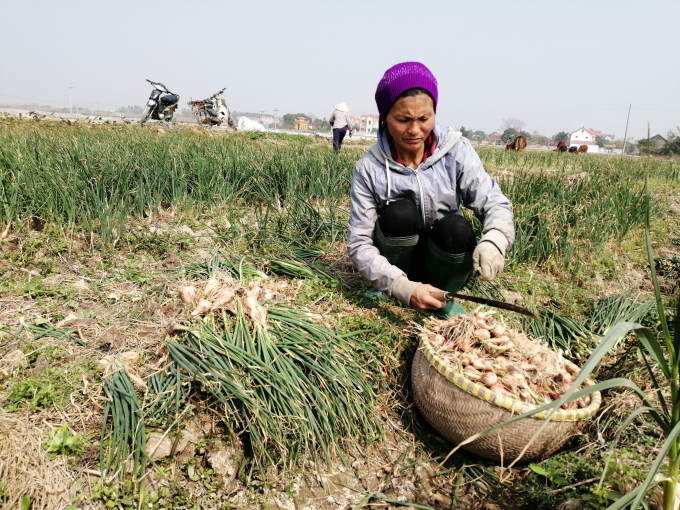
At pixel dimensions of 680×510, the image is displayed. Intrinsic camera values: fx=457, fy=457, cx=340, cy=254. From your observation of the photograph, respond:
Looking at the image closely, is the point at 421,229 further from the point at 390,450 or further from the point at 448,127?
the point at 390,450

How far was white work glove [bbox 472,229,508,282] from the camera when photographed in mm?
1716

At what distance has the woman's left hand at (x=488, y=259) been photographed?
171cm

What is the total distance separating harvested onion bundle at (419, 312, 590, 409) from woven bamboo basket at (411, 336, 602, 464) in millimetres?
57

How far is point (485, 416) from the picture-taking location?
140 centimetres

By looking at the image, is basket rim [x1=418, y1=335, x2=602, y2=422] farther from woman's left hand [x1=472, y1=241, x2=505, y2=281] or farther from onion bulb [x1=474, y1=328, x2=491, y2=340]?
woman's left hand [x1=472, y1=241, x2=505, y2=281]

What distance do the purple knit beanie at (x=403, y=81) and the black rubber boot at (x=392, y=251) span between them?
542 millimetres

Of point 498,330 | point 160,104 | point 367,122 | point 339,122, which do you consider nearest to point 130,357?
point 498,330

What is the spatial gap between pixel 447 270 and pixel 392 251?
0.25m

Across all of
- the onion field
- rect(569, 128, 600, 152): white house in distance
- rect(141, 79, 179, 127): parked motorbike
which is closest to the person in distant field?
rect(141, 79, 179, 127): parked motorbike

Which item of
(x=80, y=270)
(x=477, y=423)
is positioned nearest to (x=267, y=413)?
(x=477, y=423)

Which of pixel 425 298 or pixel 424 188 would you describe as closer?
pixel 425 298

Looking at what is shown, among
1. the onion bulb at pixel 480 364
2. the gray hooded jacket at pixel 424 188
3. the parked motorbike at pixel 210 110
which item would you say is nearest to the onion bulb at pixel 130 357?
the gray hooded jacket at pixel 424 188

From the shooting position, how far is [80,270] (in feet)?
7.10

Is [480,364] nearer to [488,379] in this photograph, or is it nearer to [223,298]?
[488,379]
